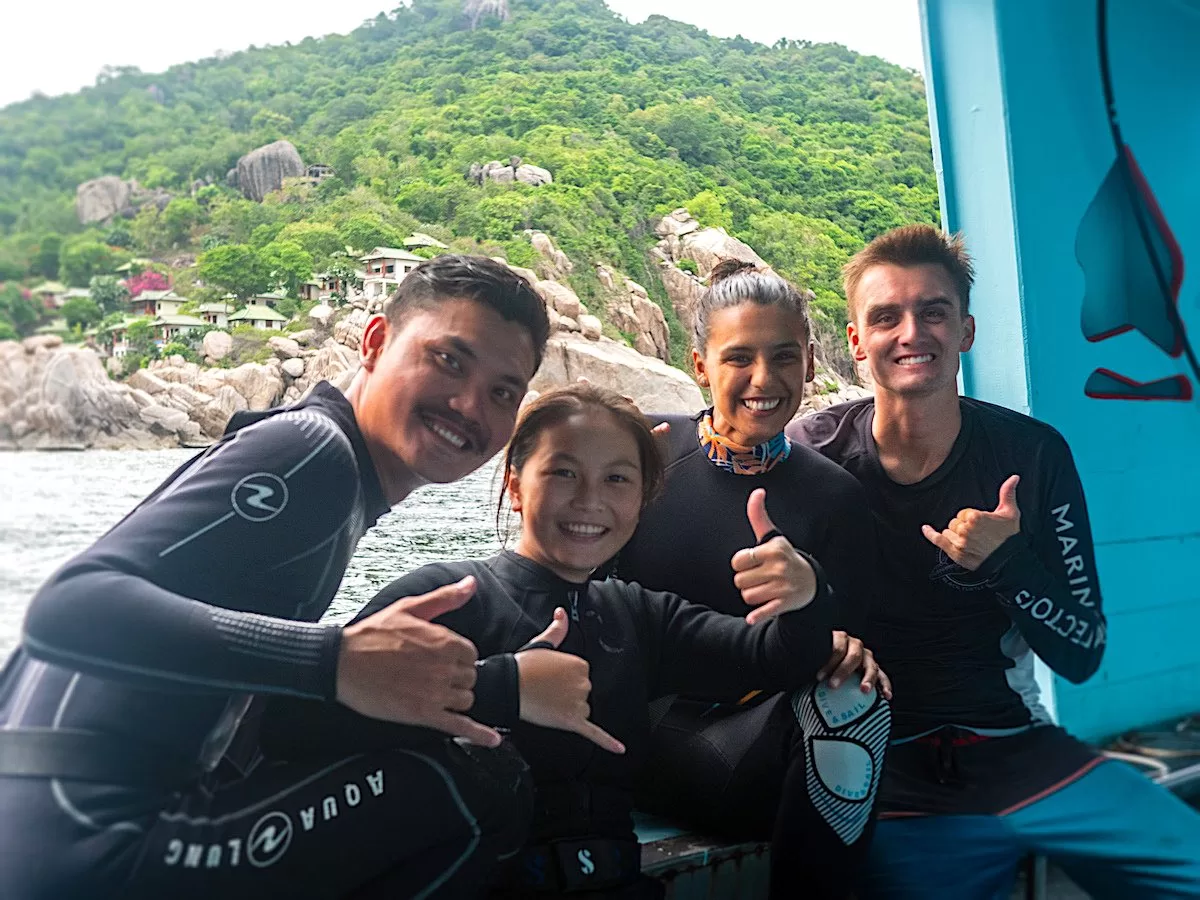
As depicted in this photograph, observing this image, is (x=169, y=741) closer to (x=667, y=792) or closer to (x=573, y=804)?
(x=573, y=804)

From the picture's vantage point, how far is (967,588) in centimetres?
189

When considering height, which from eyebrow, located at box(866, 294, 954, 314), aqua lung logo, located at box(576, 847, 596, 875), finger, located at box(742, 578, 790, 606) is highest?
eyebrow, located at box(866, 294, 954, 314)

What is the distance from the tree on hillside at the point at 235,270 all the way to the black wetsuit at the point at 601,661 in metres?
0.45

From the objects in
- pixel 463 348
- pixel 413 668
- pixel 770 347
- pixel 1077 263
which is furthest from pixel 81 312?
pixel 1077 263

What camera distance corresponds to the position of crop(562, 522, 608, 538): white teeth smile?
1.41 meters

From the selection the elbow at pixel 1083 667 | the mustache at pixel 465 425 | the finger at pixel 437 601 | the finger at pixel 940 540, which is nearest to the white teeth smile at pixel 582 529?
the mustache at pixel 465 425

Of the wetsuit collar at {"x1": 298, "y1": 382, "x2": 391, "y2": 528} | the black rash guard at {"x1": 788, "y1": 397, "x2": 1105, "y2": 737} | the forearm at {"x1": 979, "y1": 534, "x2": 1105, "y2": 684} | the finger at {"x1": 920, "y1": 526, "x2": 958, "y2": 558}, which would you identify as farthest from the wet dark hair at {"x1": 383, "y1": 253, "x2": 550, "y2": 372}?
the forearm at {"x1": 979, "y1": 534, "x2": 1105, "y2": 684}

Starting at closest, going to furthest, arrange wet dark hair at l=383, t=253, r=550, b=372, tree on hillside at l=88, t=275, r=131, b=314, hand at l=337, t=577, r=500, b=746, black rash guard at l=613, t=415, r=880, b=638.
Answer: hand at l=337, t=577, r=500, b=746 < tree on hillside at l=88, t=275, r=131, b=314 < wet dark hair at l=383, t=253, r=550, b=372 < black rash guard at l=613, t=415, r=880, b=638

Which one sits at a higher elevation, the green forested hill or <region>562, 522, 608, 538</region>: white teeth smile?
the green forested hill

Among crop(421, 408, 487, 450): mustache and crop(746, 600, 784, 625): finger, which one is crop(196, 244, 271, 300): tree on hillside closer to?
crop(421, 408, 487, 450): mustache

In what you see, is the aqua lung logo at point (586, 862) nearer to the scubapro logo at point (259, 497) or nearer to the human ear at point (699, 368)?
the scubapro logo at point (259, 497)

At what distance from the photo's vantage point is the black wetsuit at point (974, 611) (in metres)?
1.85

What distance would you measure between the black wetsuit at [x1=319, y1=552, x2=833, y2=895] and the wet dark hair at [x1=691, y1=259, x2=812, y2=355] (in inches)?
19.0

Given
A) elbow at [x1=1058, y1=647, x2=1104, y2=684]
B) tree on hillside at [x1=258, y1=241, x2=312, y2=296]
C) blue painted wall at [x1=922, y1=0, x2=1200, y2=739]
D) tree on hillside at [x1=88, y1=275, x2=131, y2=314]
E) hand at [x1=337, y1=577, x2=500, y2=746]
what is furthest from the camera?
blue painted wall at [x1=922, y1=0, x2=1200, y2=739]
